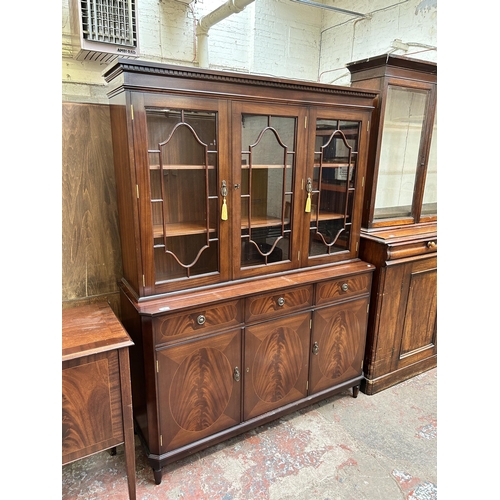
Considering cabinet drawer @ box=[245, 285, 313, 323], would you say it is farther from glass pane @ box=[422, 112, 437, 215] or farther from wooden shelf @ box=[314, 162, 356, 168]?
glass pane @ box=[422, 112, 437, 215]

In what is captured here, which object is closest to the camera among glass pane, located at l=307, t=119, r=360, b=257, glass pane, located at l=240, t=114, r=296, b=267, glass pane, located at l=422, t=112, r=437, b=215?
glass pane, located at l=240, t=114, r=296, b=267

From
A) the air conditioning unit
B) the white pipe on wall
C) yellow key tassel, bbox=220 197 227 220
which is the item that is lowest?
yellow key tassel, bbox=220 197 227 220

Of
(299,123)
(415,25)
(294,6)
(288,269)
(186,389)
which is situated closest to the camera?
(186,389)

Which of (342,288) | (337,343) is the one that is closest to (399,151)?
(342,288)

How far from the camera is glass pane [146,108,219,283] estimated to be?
5.25ft

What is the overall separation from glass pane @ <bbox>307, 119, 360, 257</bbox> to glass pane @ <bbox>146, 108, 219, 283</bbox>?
2.07ft

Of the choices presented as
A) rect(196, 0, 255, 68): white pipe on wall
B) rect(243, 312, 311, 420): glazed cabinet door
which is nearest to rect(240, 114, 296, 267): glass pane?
rect(243, 312, 311, 420): glazed cabinet door

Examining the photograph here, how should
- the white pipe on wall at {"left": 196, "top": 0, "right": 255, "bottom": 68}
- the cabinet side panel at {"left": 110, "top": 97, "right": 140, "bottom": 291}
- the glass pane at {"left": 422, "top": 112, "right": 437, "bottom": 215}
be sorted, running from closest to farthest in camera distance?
1. the cabinet side panel at {"left": 110, "top": 97, "right": 140, "bottom": 291}
2. the white pipe on wall at {"left": 196, "top": 0, "right": 255, "bottom": 68}
3. the glass pane at {"left": 422, "top": 112, "right": 437, "bottom": 215}

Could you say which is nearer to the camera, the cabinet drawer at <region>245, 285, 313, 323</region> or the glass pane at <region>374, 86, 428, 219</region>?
the cabinet drawer at <region>245, 285, 313, 323</region>

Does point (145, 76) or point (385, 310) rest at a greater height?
point (145, 76)
